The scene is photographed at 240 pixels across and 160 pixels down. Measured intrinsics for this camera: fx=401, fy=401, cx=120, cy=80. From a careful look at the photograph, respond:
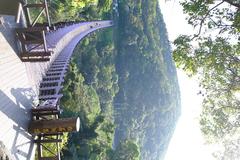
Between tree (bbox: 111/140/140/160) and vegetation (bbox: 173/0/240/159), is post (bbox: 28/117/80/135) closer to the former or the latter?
vegetation (bbox: 173/0/240/159)

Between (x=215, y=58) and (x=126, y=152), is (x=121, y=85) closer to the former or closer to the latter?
(x=126, y=152)

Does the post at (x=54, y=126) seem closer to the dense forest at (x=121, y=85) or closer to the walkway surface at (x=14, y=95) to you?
the walkway surface at (x=14, y=95)

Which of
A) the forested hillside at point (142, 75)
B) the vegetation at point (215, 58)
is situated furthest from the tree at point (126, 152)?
the forested hillside at point (142, 75)

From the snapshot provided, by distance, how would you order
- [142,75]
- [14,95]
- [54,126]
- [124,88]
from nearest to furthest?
[54,126], [14,95], [124,88], [142,75]

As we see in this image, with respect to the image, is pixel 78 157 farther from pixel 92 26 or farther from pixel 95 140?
pixel 92 26

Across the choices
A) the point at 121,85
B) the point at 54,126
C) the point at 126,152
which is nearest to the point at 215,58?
the point at 54,126

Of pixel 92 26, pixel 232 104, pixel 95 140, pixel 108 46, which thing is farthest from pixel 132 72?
pixel 232 104

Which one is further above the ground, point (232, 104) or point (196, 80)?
point (196, 80)

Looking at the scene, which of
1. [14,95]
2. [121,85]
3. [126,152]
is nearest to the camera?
[14,95]
